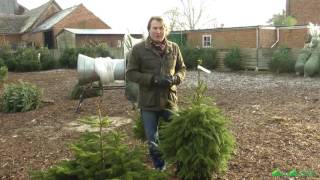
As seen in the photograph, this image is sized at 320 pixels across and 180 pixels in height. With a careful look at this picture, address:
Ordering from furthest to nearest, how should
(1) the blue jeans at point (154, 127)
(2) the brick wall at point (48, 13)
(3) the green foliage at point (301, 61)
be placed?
(2) the brick wall at point (48, 13) → (3) the green foliage at point (301, 61) → (1) the blue jeans at point (154, 127)

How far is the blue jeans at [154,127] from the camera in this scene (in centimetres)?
472

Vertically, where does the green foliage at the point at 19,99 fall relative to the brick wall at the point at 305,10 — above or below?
below

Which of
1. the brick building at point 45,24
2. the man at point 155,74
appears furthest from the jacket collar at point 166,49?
the brick building at point 45,24

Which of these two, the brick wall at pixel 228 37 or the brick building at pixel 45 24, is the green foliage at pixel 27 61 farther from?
the brick building at pixel 45 24

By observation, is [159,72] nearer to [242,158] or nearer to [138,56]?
[138,56]

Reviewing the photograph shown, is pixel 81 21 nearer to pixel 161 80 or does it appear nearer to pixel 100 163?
pixel 161 80

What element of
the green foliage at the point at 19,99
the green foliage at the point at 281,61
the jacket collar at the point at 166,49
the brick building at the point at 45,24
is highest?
the brick building at the point at 45,24

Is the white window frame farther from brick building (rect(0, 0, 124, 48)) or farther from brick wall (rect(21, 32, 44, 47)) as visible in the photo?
brick wall (rect(21, 32, 44, 47))

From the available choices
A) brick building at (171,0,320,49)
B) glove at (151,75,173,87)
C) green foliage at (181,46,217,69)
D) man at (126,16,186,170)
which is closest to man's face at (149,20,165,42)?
man at (126,16,186,170)

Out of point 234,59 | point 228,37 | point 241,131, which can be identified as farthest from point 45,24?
point 241,131

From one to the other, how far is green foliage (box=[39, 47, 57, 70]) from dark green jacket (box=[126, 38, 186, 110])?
27569 mm

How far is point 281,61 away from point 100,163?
18115mm

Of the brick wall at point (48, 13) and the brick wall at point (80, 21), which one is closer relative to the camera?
the brick wall at point (80, 21)

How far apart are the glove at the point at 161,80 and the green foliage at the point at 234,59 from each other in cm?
1915
